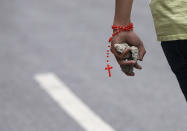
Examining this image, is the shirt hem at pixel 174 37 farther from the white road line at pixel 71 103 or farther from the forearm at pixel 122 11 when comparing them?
the white road line at pixel 71 103

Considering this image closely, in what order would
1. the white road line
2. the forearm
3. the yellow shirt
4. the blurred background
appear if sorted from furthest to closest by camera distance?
the blurred background, the white road line, the forearm, the yellow shirt

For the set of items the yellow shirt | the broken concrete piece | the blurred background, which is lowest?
the blurred background

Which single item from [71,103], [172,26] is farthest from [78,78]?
[172,26]

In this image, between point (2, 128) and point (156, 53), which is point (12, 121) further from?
point (156, 53)

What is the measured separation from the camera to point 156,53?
19.7ft

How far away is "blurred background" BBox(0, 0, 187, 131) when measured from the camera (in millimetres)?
4195

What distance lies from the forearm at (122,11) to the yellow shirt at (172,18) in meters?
0.12

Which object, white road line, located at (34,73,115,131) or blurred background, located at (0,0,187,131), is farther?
blurred background, located at (0,0,187,131)

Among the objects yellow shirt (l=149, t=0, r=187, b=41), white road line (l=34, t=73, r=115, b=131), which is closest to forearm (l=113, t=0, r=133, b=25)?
yellow shirt (l=149, t=0, r=187, b=41)

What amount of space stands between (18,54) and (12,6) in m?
3.07

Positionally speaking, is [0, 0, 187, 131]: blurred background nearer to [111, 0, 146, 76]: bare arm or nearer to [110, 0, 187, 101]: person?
[111, 0, 146, 76]: bare arm

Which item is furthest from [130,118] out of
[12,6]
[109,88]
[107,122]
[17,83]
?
[12,6]

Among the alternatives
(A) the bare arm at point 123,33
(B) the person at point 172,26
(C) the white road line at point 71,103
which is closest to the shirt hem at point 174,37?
(B) the person at point 172,26

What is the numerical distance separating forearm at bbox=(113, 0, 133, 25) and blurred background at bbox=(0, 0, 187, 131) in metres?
2.02
